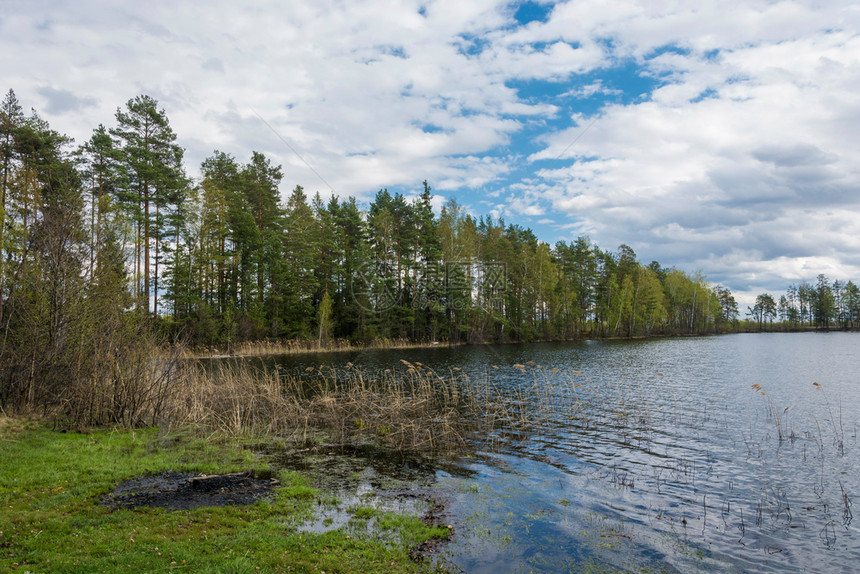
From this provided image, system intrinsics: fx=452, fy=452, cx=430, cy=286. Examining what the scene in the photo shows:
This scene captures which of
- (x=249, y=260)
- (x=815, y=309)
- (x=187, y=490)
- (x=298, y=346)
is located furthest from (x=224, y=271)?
(x=815, y=309)

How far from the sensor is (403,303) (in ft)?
177

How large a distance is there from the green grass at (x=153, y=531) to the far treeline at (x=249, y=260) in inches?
229

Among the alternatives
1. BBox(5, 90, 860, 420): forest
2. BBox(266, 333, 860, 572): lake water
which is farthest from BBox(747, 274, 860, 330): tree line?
BBox(266, 333, 860, 572): lake water

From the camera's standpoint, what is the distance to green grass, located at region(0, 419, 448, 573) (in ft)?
18.1

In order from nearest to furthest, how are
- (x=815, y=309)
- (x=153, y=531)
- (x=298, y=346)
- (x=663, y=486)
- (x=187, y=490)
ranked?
1. (x=153, y=531)
2. (x=187, y=490)
3. (x=663, y=486)
4. (x=298, y=346)
5. (x=815, y=309)

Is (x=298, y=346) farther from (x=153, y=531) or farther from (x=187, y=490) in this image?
(x=153, y=531)

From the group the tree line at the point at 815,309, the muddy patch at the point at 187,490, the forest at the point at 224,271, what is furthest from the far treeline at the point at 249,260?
the tree line at the point at 815,309

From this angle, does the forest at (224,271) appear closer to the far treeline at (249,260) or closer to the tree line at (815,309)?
the far treeline at (249,260)

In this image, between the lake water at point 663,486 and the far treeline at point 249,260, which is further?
the far treeline at point 249,260

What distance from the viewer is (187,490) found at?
859 centimetres

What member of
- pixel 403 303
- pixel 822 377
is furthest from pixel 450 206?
pixel 822 377

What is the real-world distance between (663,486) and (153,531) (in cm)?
983

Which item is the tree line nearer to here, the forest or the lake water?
the forest

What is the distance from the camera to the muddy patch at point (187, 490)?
7.82m
